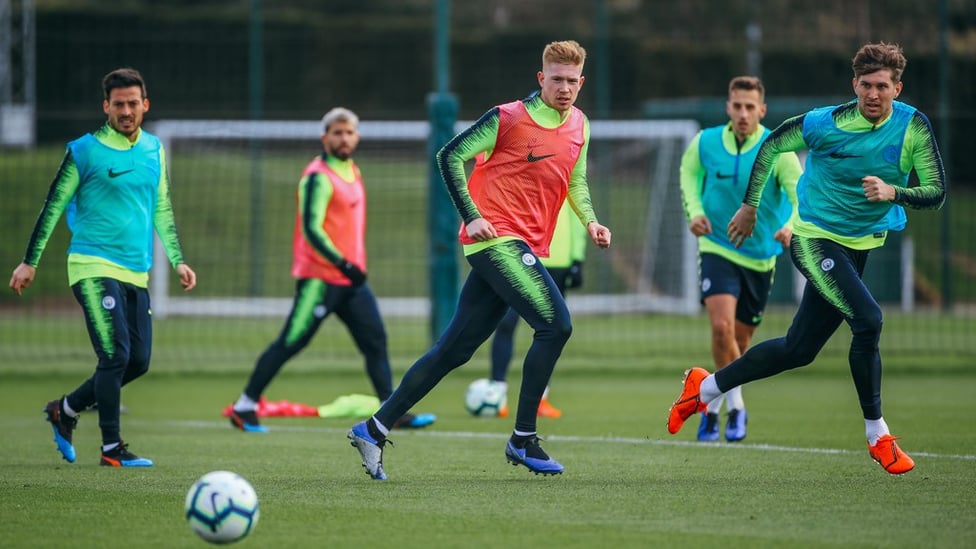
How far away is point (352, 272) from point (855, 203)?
4.11 metres

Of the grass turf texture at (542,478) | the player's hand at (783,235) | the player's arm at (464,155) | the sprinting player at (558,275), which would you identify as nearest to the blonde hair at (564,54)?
the player's arm at (464,155)

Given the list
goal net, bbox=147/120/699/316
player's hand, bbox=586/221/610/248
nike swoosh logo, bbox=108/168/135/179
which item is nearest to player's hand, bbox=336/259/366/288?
nike swoosh logo, bbox=108/168/135/179

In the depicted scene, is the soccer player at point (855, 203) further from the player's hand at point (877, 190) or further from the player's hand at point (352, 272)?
the player's hand at point (352, 272)

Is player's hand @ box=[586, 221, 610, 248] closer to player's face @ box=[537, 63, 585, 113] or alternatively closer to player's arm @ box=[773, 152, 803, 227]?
player's face @ box=[537, 63, 585, 113]

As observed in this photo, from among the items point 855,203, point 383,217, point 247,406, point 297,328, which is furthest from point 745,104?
point 383,217

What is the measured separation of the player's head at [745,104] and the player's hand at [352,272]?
2.92 meters

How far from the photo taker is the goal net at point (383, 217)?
23.6m

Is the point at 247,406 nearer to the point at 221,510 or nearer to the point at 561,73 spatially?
the point at 561,73

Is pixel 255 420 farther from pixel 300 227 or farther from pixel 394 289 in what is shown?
pixel 394 289

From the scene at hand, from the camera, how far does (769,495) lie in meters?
7.15

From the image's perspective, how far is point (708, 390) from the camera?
8.45 m

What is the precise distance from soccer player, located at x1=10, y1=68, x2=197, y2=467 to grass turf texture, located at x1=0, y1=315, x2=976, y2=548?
40cm

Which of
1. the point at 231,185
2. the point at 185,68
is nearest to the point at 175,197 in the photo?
the point at 231,185

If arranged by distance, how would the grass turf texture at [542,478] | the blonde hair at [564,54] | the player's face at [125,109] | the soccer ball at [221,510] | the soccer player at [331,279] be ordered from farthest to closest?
the soccer player at [331,279], the player's face at [125,109], the blonde hair at [564,54], the grass turf texture at [542,478], the soccer ball at [221,510]
